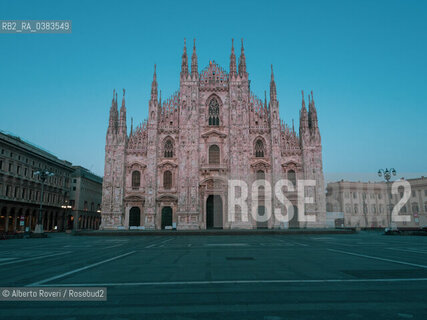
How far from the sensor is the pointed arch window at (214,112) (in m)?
45.2

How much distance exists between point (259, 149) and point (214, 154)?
6.44 meters

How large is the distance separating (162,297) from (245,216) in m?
36.8

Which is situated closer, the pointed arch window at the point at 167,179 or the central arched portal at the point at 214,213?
the central arched portal at the point at 214,213

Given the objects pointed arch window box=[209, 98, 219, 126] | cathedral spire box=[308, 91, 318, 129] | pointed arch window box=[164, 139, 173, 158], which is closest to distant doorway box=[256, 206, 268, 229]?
pointed arch window box=[209, 98, 219, 126]

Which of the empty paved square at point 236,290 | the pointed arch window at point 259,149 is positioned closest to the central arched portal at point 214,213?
the pointed arch window at point 259,149

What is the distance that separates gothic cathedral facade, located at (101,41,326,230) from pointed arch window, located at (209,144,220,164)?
142 millimetres

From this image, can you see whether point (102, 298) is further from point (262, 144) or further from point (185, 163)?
point (262, 144)

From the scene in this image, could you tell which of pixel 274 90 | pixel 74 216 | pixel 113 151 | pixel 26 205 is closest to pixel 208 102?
pixel 274 90

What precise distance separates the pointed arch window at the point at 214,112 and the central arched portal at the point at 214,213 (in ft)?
34.8

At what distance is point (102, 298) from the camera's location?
5.70 metres

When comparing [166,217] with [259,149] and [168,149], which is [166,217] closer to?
[168,149]

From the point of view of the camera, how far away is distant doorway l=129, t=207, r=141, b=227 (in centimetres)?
4291

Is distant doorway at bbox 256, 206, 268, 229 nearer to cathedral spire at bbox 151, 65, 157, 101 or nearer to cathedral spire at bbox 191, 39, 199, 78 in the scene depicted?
cathedral spire at bbox 191, 39, 199, 78

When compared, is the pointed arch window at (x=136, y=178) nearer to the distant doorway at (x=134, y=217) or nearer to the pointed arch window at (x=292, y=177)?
the distant doorway at (x=134, y=217)
